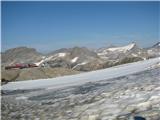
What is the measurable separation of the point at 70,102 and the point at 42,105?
851 millimetres

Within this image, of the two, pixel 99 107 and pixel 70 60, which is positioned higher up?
pixel 99 107

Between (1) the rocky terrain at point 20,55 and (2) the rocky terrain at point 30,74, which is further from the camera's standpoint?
(1) the rocky terrain at point 20,55

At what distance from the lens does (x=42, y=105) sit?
27.2ft

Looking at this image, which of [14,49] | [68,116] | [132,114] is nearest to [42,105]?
[68,116]

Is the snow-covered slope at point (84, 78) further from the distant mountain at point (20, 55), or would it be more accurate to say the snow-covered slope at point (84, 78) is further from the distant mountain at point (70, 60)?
the distant mountain at point (20, 55)

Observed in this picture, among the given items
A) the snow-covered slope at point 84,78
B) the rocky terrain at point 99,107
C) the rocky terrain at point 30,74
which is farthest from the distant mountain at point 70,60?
the rocky terrain at point 99,107

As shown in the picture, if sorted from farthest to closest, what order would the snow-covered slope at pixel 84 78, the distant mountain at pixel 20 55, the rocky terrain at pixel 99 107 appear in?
the distant mountain at pixel 20 55 < the snow-covered slope at pixel 84 78 < the rocky terrain at pixel 99 107

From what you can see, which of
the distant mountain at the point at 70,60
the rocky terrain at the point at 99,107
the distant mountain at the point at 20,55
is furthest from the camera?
the distant mountain at the point at 20,55

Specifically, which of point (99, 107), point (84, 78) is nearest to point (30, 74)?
point (84, 78)

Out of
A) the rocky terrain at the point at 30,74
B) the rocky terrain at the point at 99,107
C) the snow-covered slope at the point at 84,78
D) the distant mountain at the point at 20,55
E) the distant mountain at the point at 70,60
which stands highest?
the rocky terrain at the point at 99,107

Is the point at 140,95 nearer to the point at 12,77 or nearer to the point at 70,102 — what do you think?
the point at 70,102

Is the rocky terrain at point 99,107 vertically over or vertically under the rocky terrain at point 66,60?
over

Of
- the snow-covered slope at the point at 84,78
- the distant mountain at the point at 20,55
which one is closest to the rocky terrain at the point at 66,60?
the distant mountain at the point at 20,55

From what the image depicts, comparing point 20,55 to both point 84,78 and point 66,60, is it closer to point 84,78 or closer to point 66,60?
point 66,60
